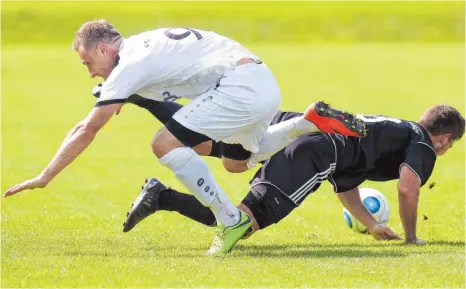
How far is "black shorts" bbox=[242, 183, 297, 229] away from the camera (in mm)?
8680

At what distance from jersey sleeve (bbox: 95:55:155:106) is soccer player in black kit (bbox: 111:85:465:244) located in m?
1.09

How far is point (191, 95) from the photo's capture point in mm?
8500

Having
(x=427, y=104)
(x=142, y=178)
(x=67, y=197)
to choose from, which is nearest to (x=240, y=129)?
(x=67, y=197)

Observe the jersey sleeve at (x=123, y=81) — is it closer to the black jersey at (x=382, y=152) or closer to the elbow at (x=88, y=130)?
the elbow at (x=88, y=130)

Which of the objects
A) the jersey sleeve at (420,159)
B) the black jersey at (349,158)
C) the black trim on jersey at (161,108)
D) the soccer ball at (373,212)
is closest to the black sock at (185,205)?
the black jersey at (349,158)

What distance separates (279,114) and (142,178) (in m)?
4.69

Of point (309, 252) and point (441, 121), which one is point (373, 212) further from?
point (309, 252)

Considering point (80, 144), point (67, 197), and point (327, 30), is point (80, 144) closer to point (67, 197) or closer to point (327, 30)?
point (67, 197)

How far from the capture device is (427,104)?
23.0 meters

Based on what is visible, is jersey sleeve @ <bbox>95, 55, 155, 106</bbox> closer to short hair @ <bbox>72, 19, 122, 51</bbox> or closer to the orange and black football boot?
short hair @ <bbox>72, 19, 122, 51</bbox>

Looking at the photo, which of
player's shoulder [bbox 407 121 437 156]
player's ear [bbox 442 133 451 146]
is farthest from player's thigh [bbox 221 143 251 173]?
player's ear [bbox 442 133 451 146]

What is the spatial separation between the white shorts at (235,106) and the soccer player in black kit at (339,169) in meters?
0.50

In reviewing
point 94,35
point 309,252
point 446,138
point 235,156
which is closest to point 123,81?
point 94,35

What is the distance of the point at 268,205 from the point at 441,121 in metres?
1.76
